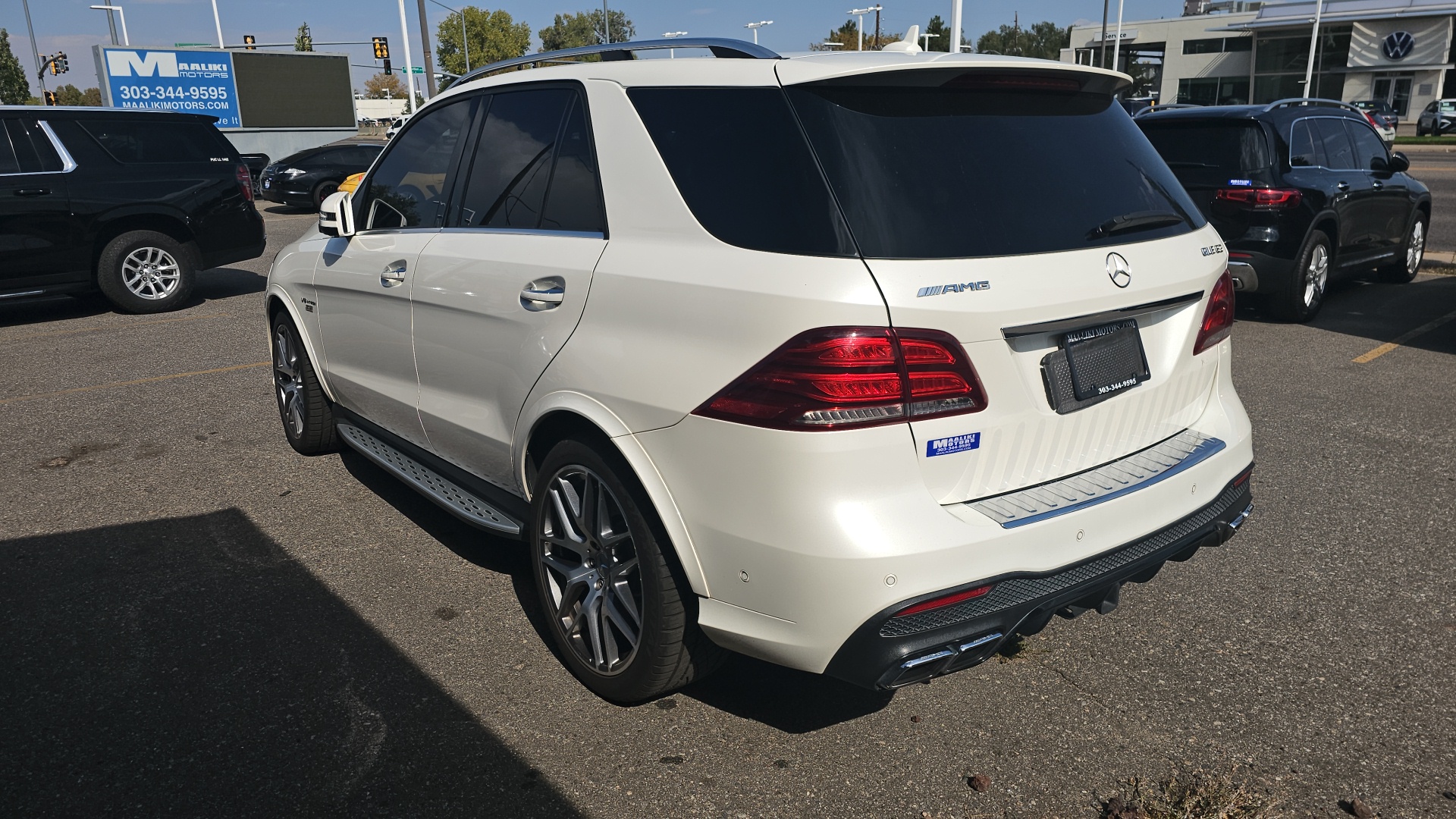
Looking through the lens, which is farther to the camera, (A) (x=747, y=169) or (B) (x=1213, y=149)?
(B) (x=1213, y=149)

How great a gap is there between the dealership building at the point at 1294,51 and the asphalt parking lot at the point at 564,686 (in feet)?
169

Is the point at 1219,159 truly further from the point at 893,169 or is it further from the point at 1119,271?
the point at 893,169

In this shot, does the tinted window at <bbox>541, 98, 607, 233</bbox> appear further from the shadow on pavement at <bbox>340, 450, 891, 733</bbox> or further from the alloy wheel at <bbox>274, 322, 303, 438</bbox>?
the alloy wheel at <bbox>274, 322, 303, 438</bbox>

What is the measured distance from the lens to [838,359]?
7.94ft

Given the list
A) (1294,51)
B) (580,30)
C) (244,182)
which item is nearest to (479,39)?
(580,30)

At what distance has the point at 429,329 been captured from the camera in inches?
153

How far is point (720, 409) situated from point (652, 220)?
66 centimetres

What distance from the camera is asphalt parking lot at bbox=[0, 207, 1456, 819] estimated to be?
9.18 ft

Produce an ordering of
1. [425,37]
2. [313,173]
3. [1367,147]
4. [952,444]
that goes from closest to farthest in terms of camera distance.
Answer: [952,444] → [1367,147] → [313,173] → [425,37]

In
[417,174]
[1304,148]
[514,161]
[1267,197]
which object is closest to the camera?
[514,161]

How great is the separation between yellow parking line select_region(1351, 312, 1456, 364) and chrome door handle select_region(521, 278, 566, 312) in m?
6.63

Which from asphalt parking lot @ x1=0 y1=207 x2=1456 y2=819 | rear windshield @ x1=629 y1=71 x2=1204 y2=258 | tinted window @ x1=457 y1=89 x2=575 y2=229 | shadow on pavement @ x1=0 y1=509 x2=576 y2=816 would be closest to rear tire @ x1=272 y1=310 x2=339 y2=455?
asphalt parking lot @ x1=0 y1=207 x2=1456 y2=819

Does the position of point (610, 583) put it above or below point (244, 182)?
below

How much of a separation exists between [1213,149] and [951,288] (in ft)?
24.1
